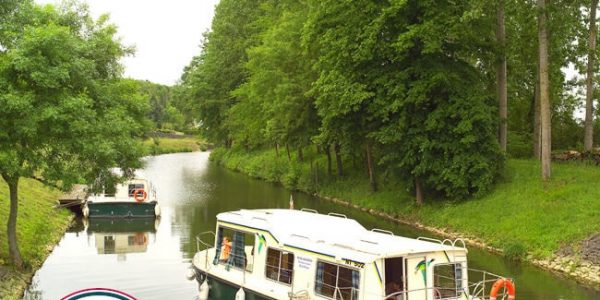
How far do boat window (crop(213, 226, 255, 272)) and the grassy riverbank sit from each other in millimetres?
6324

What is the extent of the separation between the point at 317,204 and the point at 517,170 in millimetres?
15662

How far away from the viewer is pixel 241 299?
20.1 meters

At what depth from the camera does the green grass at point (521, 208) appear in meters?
28.3

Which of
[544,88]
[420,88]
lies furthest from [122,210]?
[544,88]

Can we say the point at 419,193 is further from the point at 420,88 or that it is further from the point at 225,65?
the point at 225,65

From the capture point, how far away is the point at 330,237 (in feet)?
63.0

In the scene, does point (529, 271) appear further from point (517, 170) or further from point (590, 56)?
point (590, 56)

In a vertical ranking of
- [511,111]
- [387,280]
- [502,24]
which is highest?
[502,24]

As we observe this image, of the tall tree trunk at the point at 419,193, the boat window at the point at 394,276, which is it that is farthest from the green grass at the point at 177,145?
the boat window at the point at 394,276

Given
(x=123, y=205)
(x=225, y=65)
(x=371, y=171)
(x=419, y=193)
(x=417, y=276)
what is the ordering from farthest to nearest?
(x=225, y=65), (x=371, y=171), (x=123, y=205), (x=419, y=193), (x=417, y=276)

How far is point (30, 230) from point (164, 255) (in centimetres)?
614

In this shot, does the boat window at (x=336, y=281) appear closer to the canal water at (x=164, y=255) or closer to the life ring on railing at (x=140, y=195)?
the canal water at (x=164, y=255)

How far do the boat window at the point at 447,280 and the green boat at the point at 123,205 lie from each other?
2653 cm

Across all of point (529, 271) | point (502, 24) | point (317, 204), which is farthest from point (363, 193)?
point (529, 271)
